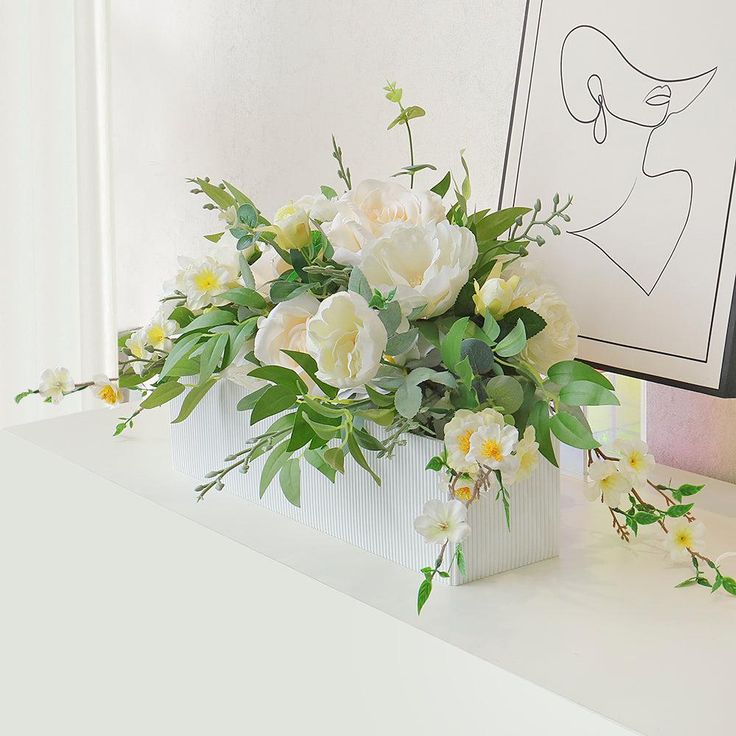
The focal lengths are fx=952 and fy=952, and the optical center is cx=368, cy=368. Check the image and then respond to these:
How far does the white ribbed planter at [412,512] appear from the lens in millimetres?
634

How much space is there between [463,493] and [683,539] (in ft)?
0.57

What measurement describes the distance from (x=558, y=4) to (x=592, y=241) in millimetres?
225

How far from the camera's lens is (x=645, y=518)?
65cm

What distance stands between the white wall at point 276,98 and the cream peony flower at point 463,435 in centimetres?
51

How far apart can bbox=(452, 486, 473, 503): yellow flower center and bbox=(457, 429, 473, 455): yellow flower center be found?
0.02 m

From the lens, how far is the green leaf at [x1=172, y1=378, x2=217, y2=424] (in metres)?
0.76

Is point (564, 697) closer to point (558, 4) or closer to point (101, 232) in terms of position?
point (558, 4)

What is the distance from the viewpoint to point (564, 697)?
50 centimetres

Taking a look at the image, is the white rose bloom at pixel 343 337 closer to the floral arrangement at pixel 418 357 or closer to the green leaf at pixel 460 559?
the floral arrangement at pixel 418 357

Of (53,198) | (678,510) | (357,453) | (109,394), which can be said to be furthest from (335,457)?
(53,198)

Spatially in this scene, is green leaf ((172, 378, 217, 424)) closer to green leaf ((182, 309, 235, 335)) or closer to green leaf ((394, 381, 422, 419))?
green leaf ((182, 309, 235, 335))

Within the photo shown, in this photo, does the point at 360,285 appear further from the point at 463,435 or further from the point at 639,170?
the point at 639,170

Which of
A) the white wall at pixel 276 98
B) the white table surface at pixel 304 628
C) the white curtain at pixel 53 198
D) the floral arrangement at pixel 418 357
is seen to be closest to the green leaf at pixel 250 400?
the floral arrangement at pixel 418 357

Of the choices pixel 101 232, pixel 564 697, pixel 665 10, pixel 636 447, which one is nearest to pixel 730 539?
pixel 636 447
